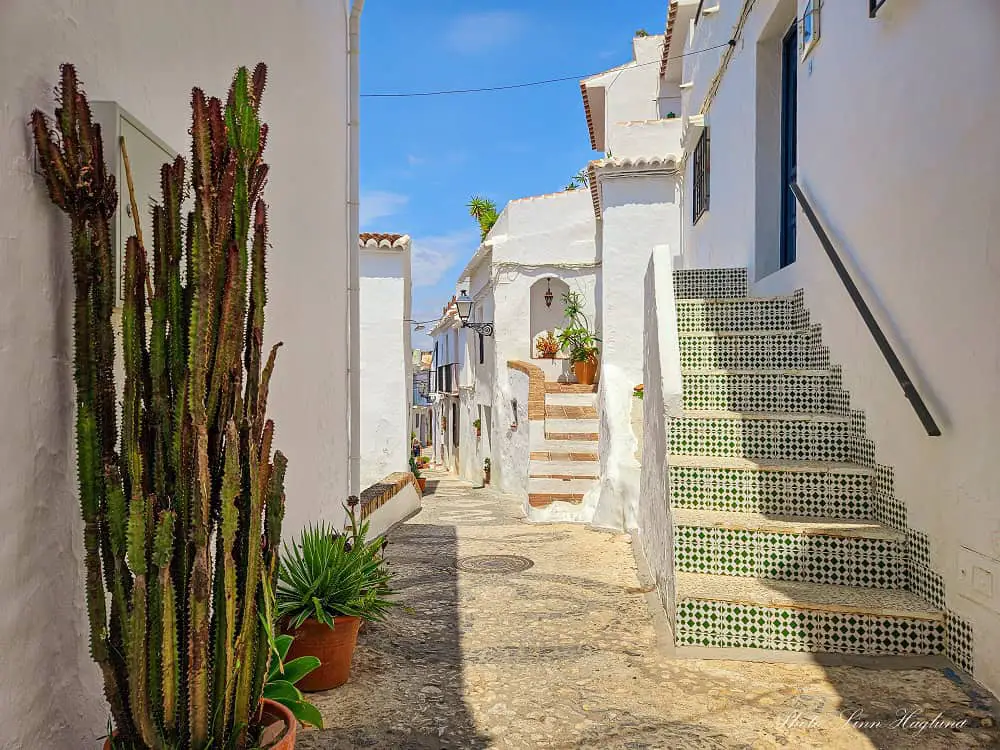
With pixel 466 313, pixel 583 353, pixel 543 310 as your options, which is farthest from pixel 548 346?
pixel 583 353

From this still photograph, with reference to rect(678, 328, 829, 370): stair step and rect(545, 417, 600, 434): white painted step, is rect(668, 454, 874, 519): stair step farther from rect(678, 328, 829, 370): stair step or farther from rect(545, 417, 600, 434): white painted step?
rect(545, 417, 600, 434): white painted step

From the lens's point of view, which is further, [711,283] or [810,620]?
[711,283]

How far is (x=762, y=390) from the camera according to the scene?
4.89 m

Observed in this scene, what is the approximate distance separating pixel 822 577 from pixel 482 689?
178cm

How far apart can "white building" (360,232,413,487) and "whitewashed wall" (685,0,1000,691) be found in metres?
7.72

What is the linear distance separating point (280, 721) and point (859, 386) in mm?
3607

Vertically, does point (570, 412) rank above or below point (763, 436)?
above

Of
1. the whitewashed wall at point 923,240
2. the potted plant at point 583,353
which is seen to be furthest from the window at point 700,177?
the potted plant at point 583,353

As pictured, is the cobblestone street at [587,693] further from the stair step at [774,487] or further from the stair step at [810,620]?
the stair step at [774,487]

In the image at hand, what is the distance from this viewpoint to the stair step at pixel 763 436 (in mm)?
4426

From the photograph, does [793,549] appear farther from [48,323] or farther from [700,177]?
[700,177]

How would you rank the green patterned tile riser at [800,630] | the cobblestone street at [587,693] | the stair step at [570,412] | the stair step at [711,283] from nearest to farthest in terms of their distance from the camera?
1. the cobblestone street at [587,693]
2. the green patterned tile riser at [800,630]
3. the stair step at [711,283]
4. the stair step at [570,412]

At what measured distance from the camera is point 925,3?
352 cm

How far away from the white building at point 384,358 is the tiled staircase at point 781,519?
7559 mm
